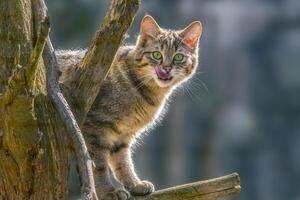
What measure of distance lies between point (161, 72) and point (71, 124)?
1.98 m

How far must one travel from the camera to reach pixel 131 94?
221 inches

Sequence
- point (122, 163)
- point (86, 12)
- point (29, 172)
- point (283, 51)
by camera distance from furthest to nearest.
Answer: point (283, 51)
point (86, 12)
point (122, 163)
point (29, 172)

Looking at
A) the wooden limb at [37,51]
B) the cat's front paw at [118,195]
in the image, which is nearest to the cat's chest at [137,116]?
the cat's front paw at [118,195]

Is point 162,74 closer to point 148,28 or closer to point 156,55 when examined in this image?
point 156,55

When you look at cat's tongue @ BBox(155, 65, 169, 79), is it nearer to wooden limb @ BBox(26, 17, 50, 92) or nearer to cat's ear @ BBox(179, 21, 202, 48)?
cat's ear @ BBox(179, 21, 202, 48)

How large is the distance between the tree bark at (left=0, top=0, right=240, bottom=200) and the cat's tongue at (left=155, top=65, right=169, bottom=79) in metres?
1.60

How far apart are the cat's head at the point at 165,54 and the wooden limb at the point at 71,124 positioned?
1728mm

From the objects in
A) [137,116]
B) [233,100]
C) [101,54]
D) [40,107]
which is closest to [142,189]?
[137,116]

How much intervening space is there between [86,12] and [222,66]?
263 centimetres

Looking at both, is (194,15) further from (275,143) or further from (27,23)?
(27,23)

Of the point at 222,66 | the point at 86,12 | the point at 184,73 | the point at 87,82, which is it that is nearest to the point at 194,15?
the point at 222,66

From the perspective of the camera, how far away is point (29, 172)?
3865mm

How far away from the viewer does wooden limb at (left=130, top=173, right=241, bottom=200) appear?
4.41 metres

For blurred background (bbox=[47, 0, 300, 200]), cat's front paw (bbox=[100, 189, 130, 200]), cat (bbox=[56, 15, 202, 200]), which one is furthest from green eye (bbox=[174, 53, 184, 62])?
blurred background (bbox=[47, 0, 300, 200])
